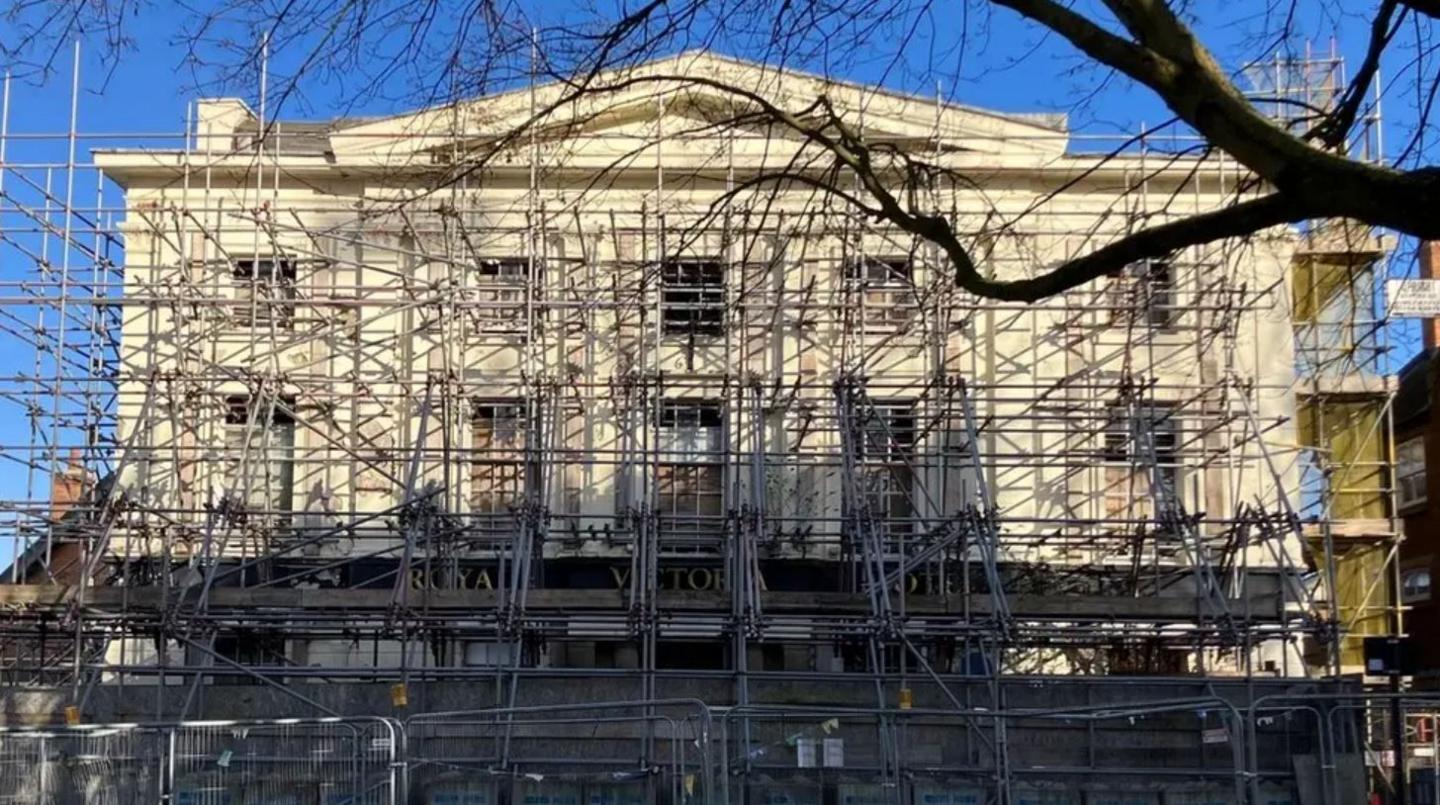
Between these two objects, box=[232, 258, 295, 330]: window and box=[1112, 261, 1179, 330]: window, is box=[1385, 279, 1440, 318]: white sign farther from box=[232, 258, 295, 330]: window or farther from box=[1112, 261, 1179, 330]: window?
box=[232, 258, 295, 330]: window

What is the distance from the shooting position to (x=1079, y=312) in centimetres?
2102

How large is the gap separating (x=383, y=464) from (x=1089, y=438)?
9974mm

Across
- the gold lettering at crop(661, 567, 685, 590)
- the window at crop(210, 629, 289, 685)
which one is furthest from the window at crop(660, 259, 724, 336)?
the window at crop(210, 629, 289, 685)

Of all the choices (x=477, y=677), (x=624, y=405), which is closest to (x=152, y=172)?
(x=624, y=405)

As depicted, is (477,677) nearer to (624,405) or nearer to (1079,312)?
(624,405)

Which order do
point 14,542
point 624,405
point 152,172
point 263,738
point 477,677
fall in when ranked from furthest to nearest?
point 152,172, point 624,405, point 14,542, point 477,677, point 263,738

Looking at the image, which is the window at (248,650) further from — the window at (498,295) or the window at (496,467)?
the window at (498,295)

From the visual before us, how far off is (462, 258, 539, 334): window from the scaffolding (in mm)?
85

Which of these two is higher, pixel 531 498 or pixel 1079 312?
pixel 1079 312

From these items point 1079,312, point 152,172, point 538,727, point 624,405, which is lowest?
point 538,727

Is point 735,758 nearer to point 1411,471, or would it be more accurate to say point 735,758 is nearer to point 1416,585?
point 1416,585

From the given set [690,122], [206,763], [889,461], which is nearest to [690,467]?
[889,461]

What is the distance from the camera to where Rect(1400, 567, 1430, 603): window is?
32.7m

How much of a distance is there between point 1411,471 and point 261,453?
25.9 meters
